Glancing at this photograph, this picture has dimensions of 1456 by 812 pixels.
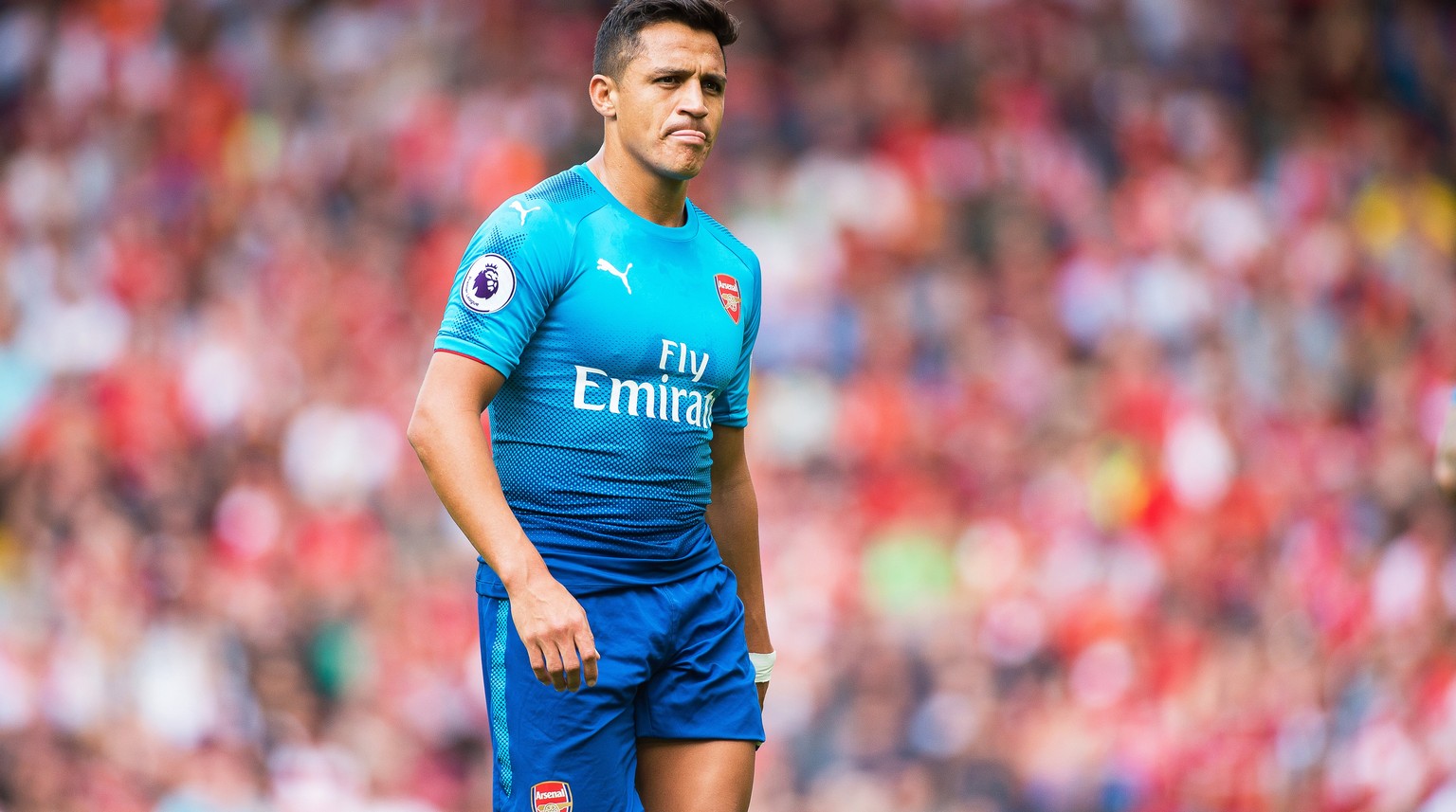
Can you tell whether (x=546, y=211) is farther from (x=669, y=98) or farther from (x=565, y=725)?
(x=565, y=725)

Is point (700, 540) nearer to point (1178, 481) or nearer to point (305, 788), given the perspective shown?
point (305, 788)

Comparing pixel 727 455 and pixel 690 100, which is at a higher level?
pixel 690 100

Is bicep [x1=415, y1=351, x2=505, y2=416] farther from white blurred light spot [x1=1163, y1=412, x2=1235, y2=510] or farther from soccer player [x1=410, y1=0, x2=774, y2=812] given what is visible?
white blurred light spot [x1=1163, y1=412, x2=1235, y2=510]

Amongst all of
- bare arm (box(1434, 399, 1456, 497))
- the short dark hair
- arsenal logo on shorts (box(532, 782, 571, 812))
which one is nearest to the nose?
the short dark hair

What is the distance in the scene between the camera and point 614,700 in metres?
3.72

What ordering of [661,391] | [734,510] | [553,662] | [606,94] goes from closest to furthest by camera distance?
1. [553,662]
2. [661,391]
3. [606,94]
4. [734,510]

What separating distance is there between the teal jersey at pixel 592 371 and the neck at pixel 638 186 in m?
0.03

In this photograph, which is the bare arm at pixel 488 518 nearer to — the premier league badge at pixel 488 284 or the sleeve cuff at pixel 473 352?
the sleeve cuff at pixel 473 352

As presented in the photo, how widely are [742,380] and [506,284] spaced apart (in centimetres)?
77

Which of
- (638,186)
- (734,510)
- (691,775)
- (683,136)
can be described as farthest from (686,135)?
(691,775)

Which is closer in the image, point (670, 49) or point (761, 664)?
point (670, 49)

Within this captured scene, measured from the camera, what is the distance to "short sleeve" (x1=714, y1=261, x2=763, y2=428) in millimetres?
4078

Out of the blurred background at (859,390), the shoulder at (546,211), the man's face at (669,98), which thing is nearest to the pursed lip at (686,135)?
the man's face at (669,98)

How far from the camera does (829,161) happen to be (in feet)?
41.7
